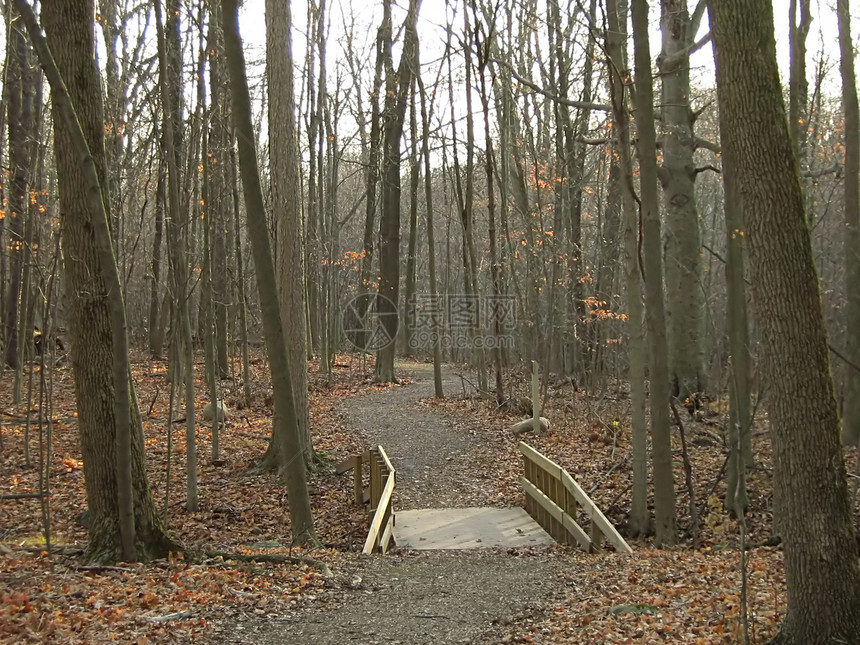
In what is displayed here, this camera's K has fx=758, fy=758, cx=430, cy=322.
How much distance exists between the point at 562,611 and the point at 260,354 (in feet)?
77.1

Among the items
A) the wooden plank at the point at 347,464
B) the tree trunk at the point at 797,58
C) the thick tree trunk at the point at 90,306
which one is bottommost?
the wooden plank at the point at 347,464

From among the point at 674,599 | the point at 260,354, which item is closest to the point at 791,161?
the point at 674,599

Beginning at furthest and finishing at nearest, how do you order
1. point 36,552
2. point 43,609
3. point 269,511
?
point 269,511, point 36,552, point 43,609

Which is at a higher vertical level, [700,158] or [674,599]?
[700,158]

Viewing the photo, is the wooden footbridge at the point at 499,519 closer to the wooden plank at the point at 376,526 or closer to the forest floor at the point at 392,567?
the wooden plank at the point at 376,526

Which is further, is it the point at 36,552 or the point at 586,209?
the point at 586,209

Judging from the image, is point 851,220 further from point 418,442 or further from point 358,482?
point 358,482

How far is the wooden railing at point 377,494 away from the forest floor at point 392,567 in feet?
0.96

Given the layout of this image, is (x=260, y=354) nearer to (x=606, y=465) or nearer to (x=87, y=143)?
(x=606, y=465)

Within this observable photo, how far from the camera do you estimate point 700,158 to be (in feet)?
129

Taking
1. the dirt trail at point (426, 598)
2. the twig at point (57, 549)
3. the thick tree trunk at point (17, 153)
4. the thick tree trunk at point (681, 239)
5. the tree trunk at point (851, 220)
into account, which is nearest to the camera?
the dirt trail at point (426, 598)

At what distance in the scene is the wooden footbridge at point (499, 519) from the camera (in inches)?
331

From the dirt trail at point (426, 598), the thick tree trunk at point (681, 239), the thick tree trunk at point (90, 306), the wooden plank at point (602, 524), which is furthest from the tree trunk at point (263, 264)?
the thick tree trunk at point (681, 239)

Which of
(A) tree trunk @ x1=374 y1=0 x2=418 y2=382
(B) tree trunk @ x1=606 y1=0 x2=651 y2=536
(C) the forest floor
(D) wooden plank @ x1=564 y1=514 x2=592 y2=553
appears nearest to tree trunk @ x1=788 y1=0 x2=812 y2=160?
(B) tree trunk @ x1=606 y1=0 x2=651 y2=536
